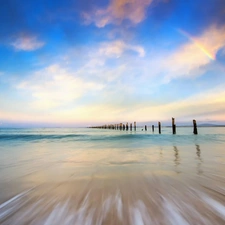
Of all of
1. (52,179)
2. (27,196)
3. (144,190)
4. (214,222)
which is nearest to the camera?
(214,222)

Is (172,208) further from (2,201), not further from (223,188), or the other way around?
(2,201)

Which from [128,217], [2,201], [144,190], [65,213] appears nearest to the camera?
[128,217]

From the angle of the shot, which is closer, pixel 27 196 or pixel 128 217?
pixel 128 217

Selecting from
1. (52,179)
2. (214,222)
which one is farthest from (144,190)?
(52,179)

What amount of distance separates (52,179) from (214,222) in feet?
10.4

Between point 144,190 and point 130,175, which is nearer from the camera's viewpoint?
point 144,190

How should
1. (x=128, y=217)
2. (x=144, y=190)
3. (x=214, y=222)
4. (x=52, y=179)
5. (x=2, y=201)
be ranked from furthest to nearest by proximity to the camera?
(x=52, y=179)
(x=144, y=190)
(x=2, y=201)
(x=128, y=217)
(x=214, y=222)

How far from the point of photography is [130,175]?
3867 mm

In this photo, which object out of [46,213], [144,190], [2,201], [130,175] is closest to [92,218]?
[46,213]

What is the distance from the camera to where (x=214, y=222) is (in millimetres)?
1756

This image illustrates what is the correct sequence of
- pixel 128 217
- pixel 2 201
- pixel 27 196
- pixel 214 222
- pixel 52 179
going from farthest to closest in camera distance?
pixel 52 179
pixel 27 196
pixel 2 201
pixel 128 217
pixel 214 222

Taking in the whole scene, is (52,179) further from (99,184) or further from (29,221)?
(29,221)

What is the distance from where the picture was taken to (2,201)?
2439 millimetres

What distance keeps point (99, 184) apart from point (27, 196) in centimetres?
130
